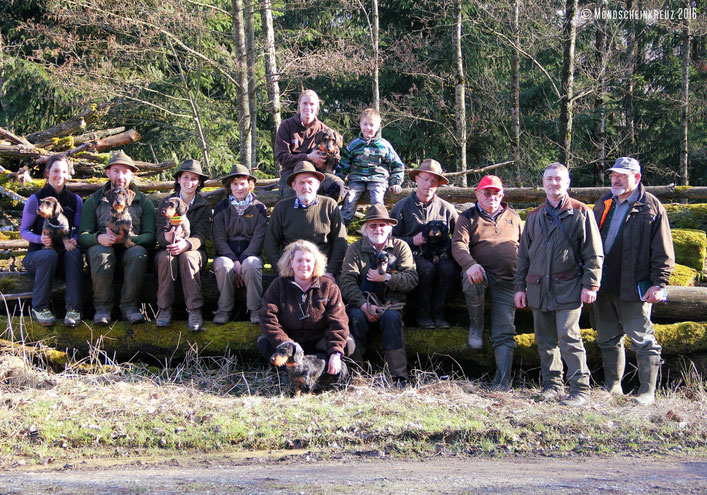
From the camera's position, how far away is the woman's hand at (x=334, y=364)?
632cm

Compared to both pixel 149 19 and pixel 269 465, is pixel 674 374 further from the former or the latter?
pixel 149 19

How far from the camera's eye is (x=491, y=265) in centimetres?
704

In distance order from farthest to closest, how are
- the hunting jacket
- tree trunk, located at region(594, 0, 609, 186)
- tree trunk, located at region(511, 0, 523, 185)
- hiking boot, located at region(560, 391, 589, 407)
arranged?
tree trunk, located at region(594, 0, 609, 186)
tree trunk, located at region(511, 0, 523, 185)
the hunting jacket
hiking boot, located at region(560, 391, 589, 407)

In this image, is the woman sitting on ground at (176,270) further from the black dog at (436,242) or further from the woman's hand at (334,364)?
the black dog at (436,242)

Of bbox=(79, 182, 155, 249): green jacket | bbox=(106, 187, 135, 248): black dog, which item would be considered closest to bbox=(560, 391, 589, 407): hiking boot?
bbox=(79, 182, 155, 249): green jacket

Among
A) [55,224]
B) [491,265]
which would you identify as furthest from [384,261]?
[55,224]

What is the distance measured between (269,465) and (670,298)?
16.8ft

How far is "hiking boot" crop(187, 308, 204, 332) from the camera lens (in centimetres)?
724

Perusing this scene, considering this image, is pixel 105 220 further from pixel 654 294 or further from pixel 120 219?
pixel 654 294

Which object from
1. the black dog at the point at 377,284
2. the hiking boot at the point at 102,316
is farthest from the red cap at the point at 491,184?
the hiking boot at the point at 102,316

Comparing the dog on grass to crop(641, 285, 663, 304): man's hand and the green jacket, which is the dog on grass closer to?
the green jacket

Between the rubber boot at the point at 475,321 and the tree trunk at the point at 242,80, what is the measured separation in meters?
9.35

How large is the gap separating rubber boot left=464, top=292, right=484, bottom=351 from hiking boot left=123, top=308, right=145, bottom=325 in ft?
12.2

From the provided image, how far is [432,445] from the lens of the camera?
210 inches
